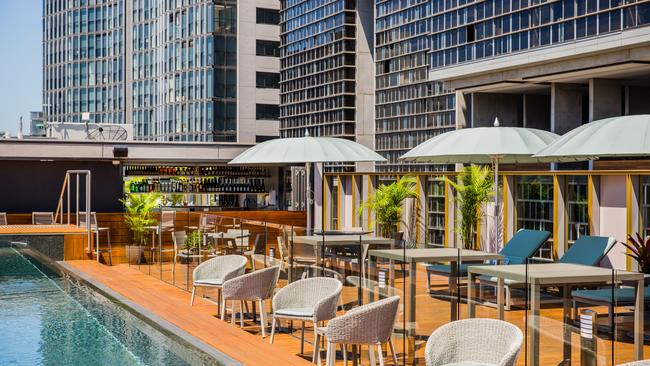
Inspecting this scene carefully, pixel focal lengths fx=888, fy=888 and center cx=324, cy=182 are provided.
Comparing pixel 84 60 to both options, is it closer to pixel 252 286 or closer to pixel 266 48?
pixel 266 48

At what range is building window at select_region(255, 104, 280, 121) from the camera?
192 ft

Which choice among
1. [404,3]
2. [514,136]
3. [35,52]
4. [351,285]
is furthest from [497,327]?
[35,52]

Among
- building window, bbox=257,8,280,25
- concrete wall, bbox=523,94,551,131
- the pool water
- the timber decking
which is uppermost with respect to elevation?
building window, bbox=257,8,280,25

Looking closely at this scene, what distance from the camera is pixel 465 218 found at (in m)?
14.2

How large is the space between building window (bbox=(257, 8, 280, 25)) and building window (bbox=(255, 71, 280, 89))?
3.37 metres

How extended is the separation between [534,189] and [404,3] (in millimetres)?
28841

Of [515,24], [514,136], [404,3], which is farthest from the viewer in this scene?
[404,3]

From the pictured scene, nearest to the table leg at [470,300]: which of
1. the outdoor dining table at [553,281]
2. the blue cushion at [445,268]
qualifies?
the outdoor dining table at [553,281]

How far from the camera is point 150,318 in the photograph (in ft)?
31.8

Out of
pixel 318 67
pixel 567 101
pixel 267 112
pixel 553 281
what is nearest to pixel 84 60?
pixel 267 112

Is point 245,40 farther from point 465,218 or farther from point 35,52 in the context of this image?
point 465,218

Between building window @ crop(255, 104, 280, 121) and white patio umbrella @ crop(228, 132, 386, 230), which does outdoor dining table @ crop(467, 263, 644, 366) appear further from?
building window @ crop(255, 104, 280, 121)

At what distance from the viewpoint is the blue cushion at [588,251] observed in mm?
9422

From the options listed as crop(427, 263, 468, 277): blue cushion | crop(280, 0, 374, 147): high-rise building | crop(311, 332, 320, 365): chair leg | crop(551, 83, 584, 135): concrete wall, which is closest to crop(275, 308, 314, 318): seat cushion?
crop(311, 332, 320, 365): chair leg
